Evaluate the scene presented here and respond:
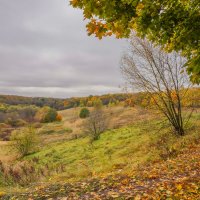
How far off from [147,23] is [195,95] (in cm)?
1444

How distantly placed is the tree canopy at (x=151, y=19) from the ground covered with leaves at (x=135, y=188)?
2999 millimetres

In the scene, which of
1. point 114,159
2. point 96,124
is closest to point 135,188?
point 114,159

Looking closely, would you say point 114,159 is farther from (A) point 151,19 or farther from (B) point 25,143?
(B) point 25,143

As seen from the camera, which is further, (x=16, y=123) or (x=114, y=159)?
(x=16, y=123)

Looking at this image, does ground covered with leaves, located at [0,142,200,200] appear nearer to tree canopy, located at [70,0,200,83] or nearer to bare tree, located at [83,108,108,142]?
tree canopy, located at [70,0,200,83]

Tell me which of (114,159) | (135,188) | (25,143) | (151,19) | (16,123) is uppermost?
(151,19)

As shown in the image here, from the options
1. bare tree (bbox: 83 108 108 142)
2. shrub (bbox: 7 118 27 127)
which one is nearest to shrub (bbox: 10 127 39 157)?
bare tree (bbox: 83 108 108 142)

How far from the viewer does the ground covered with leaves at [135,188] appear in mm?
6660

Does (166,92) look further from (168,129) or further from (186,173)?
(186,173)

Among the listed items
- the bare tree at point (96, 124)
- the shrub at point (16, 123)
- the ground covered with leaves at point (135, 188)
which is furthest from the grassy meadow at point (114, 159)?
the shrub at point (16, 123)

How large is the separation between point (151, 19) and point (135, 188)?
4.49m

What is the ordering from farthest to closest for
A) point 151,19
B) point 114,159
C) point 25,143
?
point 25,143 < point 114,159 < point 151,19

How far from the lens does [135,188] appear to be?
7.52 m

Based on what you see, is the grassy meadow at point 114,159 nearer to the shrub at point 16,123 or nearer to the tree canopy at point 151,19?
the tree canopy at point 151,19
